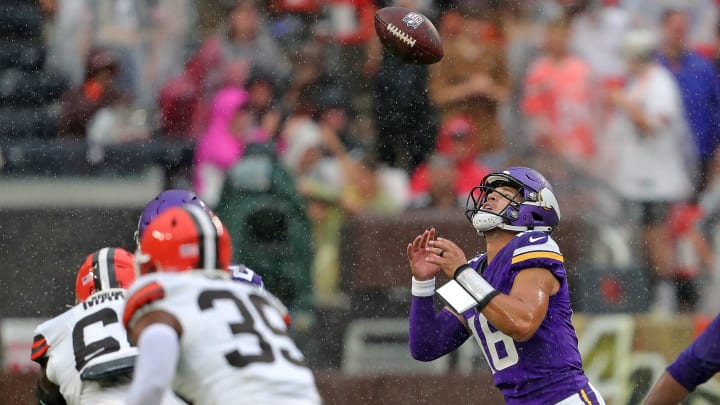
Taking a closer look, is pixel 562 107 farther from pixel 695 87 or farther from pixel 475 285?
pixel 475 285

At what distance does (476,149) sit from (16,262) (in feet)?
11.0

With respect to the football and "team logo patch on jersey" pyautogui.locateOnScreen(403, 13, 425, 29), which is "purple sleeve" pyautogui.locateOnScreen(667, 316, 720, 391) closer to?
the football

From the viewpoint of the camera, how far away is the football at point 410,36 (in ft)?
27.1

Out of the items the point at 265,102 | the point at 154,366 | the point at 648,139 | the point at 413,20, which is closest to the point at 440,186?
the point at 265,102

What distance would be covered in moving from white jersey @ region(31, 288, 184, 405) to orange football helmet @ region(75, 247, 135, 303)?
2.7 inches

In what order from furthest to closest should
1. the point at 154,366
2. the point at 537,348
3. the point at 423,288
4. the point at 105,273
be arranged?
1. the point at 105,273
2. the point at 423,288
3. the point at 537,348
4. the point at 154,366

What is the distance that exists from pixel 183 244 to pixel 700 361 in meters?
2.00

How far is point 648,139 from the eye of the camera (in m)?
11.0

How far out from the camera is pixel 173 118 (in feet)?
37.0

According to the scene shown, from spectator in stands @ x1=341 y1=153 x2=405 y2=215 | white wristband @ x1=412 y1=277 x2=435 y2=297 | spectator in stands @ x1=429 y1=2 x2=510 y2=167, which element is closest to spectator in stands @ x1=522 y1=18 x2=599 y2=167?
spectator in stands @ x1=429 y1=2 x2=510 y2=167

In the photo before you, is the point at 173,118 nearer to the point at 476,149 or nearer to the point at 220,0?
the point at 220,0

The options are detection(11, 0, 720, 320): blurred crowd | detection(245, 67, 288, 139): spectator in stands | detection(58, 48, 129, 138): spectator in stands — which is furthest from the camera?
detection(58, 48, 129, 138): spectator in stands

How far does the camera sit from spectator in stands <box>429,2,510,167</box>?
36.2 ft

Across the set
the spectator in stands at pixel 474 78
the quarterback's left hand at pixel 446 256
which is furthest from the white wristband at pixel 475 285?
the spectator in stands at pixel 474 78
